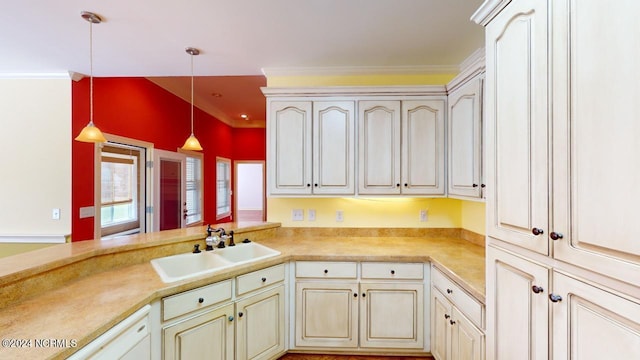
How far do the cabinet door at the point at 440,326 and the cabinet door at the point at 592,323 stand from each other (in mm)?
988

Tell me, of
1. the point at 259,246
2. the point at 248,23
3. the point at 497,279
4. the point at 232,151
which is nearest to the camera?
the point at 497,279

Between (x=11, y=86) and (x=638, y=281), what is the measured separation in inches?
186

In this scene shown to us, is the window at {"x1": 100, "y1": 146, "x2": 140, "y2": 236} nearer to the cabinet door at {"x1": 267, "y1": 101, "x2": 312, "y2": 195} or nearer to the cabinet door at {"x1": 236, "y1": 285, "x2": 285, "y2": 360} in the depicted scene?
the cabinet door at {"x1": 267, "y1": 101, "x2": 312, "y2": 195}

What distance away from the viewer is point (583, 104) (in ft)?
2.77

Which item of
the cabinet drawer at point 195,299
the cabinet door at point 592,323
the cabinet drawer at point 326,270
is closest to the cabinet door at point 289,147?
the cabinet drawer at point 326,270

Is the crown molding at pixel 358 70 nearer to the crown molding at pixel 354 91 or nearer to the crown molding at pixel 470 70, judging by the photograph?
the crown molding at pixel 470 70

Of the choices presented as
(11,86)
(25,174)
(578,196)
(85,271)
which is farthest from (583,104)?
(11,86)

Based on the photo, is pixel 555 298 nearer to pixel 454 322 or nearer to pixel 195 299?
pixel 454 322

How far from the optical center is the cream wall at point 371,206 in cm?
288

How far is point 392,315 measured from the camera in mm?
2236

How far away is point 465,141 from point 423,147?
40cm

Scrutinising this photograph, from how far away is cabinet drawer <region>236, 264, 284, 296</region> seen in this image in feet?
6.37

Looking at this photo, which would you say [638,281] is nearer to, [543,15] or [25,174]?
[543,15]

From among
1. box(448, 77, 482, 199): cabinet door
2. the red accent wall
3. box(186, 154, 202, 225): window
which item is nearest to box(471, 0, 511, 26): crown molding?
box(448, 77, 482, 199): cabinet door
